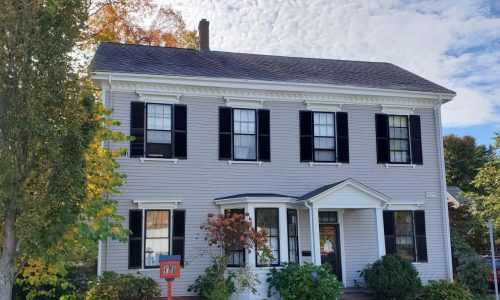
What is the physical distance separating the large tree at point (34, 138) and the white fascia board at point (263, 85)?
6.53m

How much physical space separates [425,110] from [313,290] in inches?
314

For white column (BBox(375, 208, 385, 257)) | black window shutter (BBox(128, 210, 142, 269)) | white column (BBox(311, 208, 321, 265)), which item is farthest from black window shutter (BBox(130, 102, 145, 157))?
white column (BBox(375, 208, 385, 257))

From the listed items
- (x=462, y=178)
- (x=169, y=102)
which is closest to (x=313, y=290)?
(x=169, y=102)

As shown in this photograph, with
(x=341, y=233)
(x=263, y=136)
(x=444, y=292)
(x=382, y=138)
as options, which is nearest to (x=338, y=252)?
(x=341, y=233)

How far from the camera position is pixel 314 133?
1706 centimetres

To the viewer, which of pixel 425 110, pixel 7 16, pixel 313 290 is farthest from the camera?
pixel 425 110

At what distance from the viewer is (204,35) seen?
64.6 feet

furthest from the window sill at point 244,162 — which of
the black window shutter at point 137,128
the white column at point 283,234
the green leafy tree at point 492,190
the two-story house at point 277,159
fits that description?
the green leafy tree at point 492,190

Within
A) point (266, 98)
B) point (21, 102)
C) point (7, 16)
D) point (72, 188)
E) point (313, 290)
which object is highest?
point (266, 98)

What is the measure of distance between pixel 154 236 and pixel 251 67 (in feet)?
21.2

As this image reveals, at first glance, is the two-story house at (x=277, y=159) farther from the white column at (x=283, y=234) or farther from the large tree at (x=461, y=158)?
the large tree at (x=461, y=158)

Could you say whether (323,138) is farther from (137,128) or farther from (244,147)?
(137,128)

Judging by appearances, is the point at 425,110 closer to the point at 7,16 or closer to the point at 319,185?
the point at 319,185

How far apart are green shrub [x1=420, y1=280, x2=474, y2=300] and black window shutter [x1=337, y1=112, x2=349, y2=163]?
4.58m
